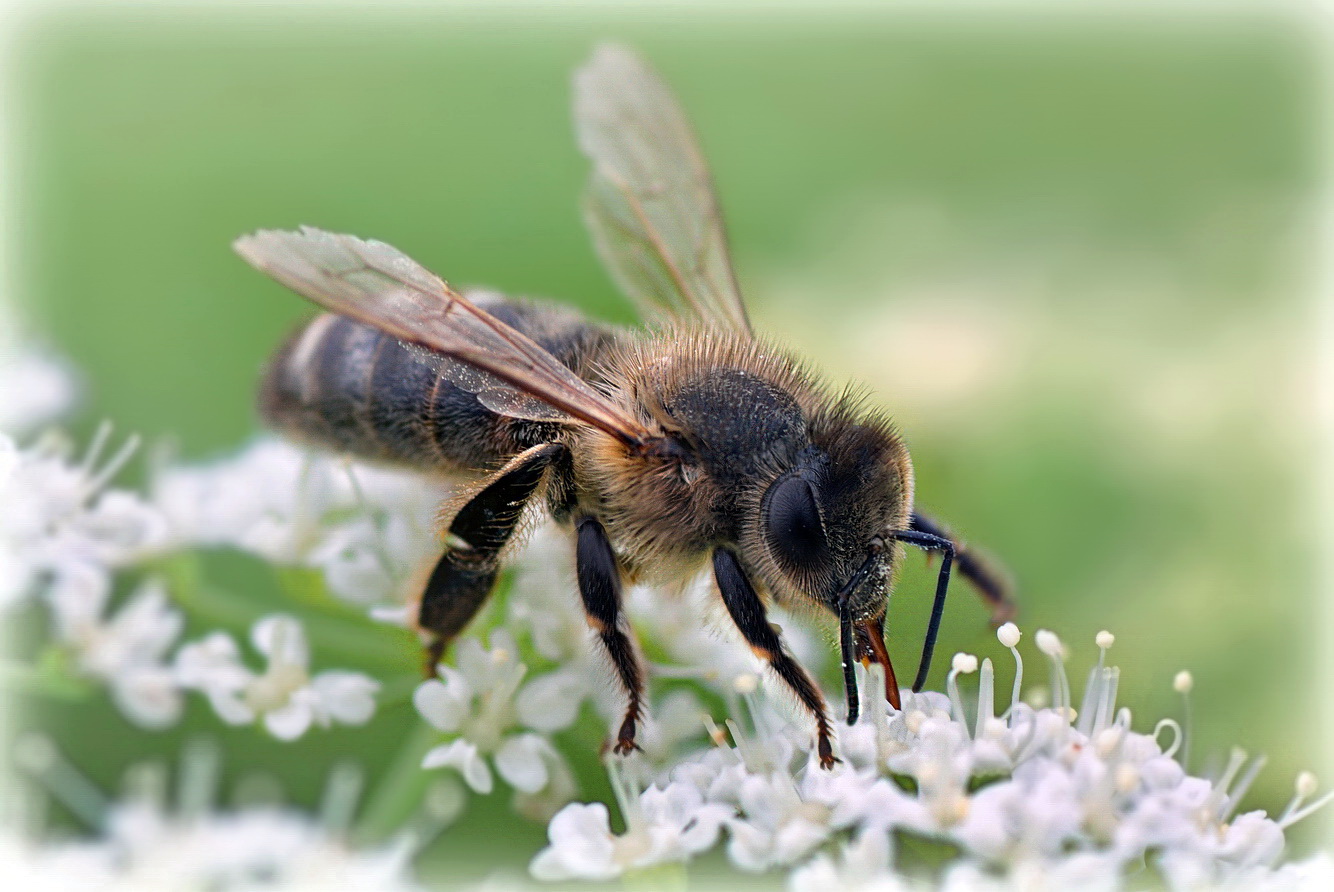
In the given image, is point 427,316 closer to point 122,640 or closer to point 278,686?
point 278,686

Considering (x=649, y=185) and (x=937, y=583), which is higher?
(x=649, y=185)

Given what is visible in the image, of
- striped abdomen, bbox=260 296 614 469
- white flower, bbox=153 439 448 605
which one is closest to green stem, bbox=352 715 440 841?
white flower, bbox=153 439 448 605

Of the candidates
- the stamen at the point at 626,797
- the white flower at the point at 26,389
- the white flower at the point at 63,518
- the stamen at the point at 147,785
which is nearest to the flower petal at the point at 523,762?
the stamen at the point at 626,797

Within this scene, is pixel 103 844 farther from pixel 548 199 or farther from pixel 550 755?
pixel 548 199

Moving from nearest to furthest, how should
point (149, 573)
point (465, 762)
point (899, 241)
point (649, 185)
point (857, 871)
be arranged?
1. point (857, 871)
2. point (465, 762)
3. point (149, 573)
4. point (649, 185)
5. point (899, 241)

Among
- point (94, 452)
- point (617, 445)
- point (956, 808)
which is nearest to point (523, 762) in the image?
point (617, 445)

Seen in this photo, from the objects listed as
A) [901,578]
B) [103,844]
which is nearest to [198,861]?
[103,844]

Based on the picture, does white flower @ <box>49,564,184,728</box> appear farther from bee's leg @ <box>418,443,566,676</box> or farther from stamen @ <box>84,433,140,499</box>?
bee's leg @ <box>418,443,566,676</box>
